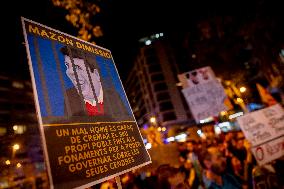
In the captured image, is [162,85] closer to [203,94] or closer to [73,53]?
[203,94]

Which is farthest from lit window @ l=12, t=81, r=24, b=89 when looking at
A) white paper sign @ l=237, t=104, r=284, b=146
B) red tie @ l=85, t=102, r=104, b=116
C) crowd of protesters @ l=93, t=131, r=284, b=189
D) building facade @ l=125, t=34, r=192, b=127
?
red tie @ l=85, t=102, r=104, b=116

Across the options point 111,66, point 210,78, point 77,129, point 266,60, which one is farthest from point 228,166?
point 266,60

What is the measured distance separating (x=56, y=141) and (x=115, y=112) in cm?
109

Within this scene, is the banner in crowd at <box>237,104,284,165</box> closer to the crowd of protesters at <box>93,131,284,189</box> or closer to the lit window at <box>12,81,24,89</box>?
Result: the crowd of protesters at <box>93,131,284,189</box>

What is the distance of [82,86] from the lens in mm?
3352

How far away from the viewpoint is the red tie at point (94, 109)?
10.6 feet

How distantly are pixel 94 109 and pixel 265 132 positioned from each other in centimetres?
567

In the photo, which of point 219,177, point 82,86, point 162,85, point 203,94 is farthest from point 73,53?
point 162,85

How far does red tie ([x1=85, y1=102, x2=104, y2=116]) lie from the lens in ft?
10.6

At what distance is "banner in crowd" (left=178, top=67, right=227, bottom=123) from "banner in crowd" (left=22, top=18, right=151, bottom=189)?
621 cm

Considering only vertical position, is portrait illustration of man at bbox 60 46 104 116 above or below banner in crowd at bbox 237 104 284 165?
above

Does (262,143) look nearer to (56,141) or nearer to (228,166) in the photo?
(228,166)

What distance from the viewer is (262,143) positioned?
23.5 feet

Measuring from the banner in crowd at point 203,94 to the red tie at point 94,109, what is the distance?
6602 millimetres
